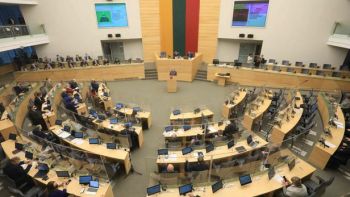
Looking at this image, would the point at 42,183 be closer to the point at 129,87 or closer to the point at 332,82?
the point at 129,87

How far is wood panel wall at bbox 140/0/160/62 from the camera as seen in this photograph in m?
18.6

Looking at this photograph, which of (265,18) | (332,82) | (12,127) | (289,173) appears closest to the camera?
(289,173)

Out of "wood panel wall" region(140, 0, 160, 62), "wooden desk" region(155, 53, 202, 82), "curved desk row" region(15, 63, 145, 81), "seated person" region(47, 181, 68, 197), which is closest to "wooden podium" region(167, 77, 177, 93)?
"wooden desk" region(155, 53, 202, 82)

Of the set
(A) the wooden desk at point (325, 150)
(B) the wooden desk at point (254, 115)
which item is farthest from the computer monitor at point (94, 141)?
(A) the wooden desk at point (325, 150)

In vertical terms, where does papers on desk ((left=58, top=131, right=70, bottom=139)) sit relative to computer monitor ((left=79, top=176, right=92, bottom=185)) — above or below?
above

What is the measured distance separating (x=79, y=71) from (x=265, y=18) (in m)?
16.7

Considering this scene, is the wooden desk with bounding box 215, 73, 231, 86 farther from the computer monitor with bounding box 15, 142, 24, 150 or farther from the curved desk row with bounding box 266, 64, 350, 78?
the computer monitor with bounding box 15, 142, 24, 150

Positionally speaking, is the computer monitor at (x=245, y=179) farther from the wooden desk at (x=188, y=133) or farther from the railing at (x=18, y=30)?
the railing at (x=18, y=30)

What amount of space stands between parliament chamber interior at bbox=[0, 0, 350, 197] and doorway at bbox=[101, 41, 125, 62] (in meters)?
0.11

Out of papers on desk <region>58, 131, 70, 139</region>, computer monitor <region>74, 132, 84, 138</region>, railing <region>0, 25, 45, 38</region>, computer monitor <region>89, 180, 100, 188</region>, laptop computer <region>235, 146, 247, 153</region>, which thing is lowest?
computer monitor <region>89, 180, 100, 188</region>

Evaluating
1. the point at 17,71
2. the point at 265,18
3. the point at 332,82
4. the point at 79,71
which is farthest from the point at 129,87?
the point at 332,82

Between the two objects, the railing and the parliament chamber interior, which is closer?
the parliament chamber interior

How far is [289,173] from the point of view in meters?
6.41

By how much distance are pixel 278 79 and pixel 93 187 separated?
14895 millimetres
